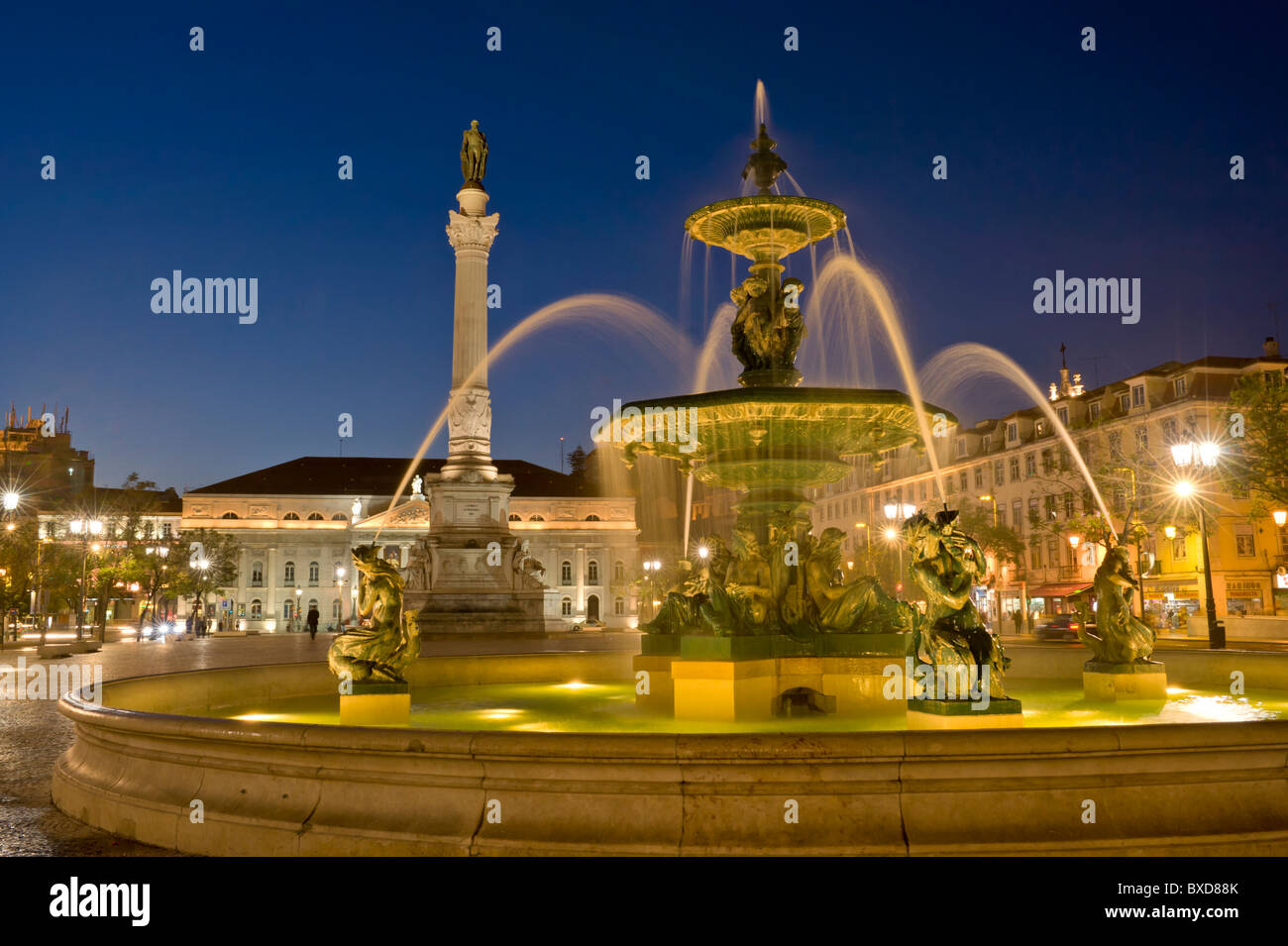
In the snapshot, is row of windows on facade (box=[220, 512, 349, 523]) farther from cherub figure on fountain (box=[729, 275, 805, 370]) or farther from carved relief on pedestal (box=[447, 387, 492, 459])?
cherub figure on fountain (box=[729, 275, 805, 370])

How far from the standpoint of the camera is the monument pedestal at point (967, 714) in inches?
277

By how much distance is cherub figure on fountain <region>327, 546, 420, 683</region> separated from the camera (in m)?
8.80

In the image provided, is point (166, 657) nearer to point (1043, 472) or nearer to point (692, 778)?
point (692, 778)

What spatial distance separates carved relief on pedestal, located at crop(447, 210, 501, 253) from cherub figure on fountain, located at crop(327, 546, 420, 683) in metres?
37.3

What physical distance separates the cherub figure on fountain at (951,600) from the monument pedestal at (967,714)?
0.12 m

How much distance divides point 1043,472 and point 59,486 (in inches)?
3476

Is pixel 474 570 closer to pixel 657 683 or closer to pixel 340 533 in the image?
pixel 657 683

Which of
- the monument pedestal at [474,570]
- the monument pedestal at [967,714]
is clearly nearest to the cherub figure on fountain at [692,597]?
the monument pedestal at [967,714]

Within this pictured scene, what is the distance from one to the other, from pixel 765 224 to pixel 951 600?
18.2 ft

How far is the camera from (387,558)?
9.51m

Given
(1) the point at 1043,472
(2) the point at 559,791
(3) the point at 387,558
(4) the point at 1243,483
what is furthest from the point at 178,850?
(1) the point at 1043,472

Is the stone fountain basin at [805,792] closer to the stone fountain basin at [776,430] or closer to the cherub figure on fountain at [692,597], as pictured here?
the stone fountain basin at [776,430]

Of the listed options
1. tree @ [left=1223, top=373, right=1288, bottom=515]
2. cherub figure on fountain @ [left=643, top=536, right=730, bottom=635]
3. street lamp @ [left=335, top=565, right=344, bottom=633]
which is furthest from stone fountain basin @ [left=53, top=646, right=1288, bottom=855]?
street lamp @ [left=335, top=565, right=344, bottom=633]
